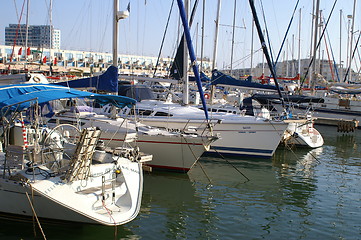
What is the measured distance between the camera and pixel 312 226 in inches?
440

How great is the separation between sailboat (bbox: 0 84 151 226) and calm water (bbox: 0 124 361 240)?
73 cm

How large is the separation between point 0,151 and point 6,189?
274 cm

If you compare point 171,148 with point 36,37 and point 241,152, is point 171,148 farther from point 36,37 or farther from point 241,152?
point 36,37

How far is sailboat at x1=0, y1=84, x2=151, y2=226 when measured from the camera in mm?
9250

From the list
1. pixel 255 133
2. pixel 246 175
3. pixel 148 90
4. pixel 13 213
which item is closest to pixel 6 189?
pixel 13 213

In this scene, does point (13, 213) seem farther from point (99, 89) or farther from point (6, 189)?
point (99, 89)

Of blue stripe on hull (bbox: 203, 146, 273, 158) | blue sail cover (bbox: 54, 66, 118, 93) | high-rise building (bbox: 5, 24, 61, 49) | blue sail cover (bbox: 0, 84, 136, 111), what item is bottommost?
blue stripe on hull (bbox: 203, 146, 273, 158)

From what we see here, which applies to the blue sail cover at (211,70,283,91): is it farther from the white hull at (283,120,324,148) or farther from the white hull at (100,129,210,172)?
the white hull at (100,129,210,172)

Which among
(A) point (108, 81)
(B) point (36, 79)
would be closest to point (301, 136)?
(A) point (108, 81)

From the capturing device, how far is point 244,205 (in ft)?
41.7

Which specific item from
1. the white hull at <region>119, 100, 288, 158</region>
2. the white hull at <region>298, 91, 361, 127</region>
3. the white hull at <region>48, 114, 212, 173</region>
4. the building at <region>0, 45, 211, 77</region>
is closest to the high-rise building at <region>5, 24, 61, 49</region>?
the building at <region>0, 45, 211, 77</region>

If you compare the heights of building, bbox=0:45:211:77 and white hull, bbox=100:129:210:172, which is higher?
building, bbox=0:45:211:77

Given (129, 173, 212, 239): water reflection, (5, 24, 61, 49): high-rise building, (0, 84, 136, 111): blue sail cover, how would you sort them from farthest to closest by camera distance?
(5, 24, 61, 49): high-rise building, (0, 84, 136, 111): blue sail cover, (129, 173, 212, 239): water reflection

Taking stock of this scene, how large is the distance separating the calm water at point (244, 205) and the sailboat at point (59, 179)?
2.40ft
